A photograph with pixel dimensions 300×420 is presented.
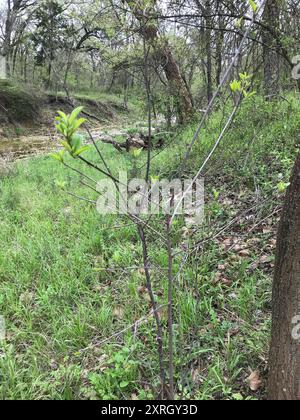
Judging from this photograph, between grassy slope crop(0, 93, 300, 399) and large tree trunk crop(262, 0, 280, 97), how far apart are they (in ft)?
4.31

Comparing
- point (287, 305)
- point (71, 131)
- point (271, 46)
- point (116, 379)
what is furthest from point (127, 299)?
point (271, 46)

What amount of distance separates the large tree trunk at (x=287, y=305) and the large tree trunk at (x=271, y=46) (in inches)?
112

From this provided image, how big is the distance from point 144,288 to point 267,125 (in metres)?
3.32

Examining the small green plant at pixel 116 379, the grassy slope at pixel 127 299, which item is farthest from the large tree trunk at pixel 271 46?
the small green plant at pixel 116 379

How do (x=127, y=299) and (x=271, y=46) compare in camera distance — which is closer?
(x=127, y=299)

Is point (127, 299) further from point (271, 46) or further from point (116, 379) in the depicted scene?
point (271, 46)

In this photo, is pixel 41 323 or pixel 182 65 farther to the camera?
pixel 182 65


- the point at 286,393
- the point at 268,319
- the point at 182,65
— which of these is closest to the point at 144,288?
the point at 268,319

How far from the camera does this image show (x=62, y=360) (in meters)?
1.87

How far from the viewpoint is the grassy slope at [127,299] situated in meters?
1.66

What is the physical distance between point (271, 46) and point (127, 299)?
3.78 metres

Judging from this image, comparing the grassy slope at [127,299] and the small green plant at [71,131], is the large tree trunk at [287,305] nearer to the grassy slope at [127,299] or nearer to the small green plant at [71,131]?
the grassy slope at [127,299]

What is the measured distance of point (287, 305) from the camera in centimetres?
115
